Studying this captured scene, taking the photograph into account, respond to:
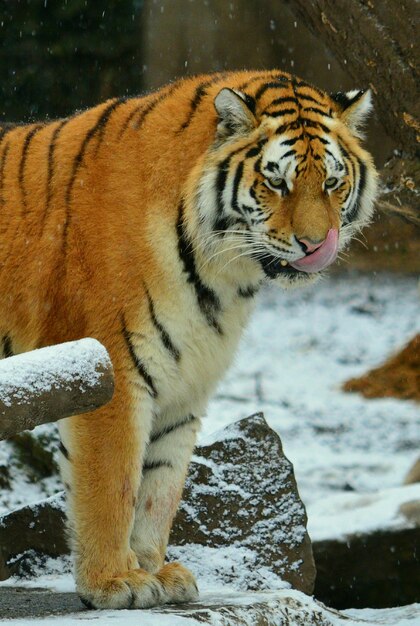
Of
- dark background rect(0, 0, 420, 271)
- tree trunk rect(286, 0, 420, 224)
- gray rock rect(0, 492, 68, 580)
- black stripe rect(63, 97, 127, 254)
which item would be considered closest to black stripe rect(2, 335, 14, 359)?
black stripe rect(63, 97, 127, 254)

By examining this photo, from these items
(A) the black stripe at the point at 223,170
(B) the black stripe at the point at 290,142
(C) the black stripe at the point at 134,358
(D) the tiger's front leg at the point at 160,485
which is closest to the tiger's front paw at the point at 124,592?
(D) the tiger's front leg at the point at 160,485

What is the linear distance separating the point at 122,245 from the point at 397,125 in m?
1.50

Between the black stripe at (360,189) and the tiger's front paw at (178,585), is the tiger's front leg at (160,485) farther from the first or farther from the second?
the black stripe at (360,189)

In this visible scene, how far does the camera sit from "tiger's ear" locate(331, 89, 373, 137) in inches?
146

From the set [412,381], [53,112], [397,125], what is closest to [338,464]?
[412,381]

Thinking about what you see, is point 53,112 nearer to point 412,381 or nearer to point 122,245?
point 412,381

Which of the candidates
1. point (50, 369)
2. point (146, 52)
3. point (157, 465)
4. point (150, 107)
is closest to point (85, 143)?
point (150, 107)

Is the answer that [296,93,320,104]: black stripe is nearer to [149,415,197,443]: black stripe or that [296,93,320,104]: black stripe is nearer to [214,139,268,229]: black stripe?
[214,139,268,229]: black stripe

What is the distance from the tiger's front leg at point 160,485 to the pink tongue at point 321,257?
70 cm

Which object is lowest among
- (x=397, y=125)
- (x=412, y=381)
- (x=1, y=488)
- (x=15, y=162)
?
(x=412, y=381)

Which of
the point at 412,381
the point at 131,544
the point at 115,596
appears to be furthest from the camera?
the point at 412,381

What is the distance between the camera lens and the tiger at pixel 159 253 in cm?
340

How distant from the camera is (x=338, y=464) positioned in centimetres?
711

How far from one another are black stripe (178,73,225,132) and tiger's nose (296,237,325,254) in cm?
58
